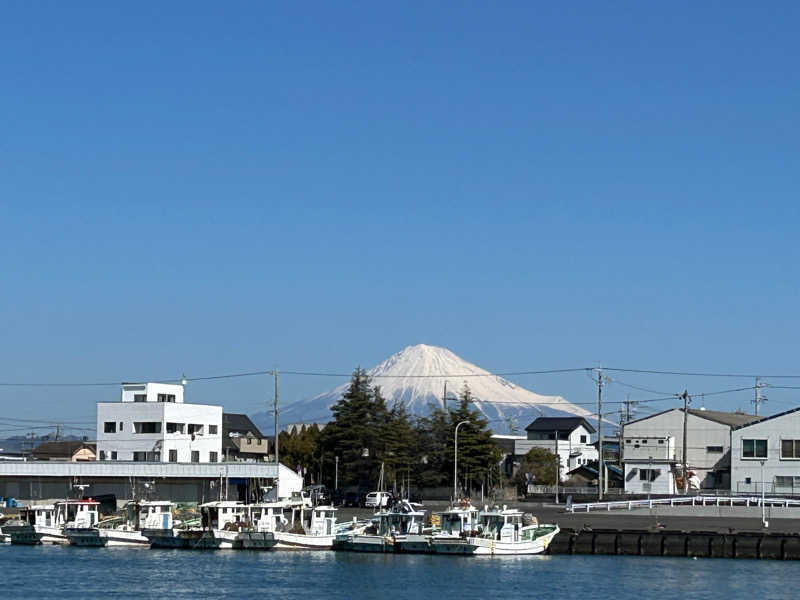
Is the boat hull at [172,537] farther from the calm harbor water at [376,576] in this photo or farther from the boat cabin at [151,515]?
the calm harbor water at [376,576]

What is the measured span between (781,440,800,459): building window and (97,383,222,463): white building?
147 feet

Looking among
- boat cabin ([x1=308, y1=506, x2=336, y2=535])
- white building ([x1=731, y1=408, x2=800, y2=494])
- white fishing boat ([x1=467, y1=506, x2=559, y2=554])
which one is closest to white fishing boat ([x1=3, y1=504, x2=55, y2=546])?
boat cabin ([x1=308, y1=506, x2=336, y2=535])

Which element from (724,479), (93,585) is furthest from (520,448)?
(93,585)

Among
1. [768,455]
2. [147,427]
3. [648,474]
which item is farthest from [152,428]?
[768,455]

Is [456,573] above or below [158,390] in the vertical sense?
below

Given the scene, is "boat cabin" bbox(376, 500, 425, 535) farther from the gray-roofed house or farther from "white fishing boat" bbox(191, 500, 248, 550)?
the gray-roofed house

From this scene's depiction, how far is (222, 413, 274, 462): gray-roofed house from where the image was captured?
137 metres

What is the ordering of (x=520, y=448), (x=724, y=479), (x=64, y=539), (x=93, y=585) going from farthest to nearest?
(x=520, y=448) < (x=724, y=479) < (x=64, y=539) < (x=93, y=585)

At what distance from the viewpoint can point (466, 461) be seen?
103 meters

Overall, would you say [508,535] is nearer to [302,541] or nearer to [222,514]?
[302,541]

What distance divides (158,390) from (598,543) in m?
46.4

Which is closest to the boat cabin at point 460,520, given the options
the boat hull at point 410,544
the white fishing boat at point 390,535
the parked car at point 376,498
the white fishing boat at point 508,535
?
the white fishing boat at point 508,535

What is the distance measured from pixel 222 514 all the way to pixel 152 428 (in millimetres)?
27980

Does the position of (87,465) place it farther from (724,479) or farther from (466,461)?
(724,479)
